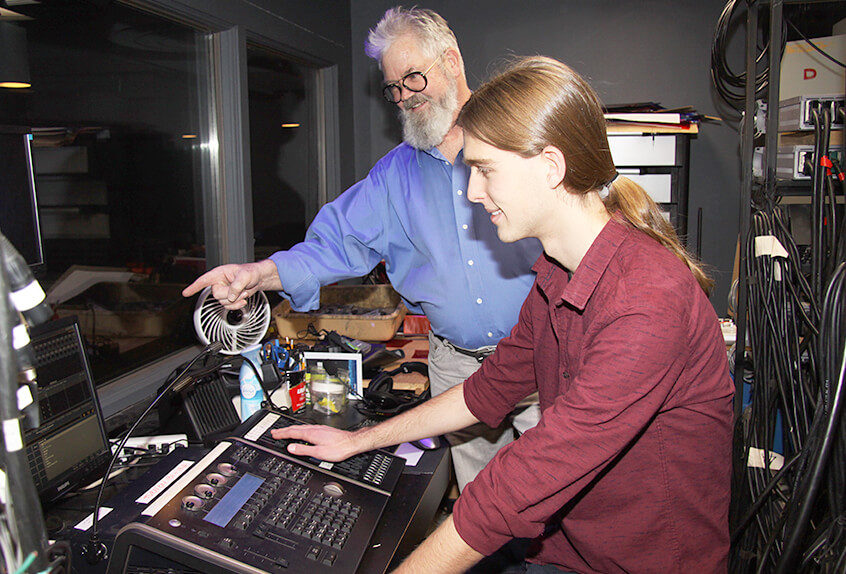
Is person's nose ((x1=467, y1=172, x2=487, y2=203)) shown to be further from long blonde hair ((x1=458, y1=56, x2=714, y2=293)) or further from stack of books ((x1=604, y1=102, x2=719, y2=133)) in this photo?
stack of books ((x1=604, y1=102, x2=719, y2=133))

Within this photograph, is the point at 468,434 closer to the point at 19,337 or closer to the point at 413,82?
the point at 413,82

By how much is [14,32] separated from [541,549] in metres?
1.76

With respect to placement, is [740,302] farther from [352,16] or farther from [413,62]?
[352,16]

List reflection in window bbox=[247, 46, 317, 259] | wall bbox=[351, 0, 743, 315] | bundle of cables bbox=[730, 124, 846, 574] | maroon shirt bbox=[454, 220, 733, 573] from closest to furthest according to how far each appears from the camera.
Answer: maroon shirt bbox=[454, 220, 733, 573] → bundle of cables bbox=[730, 124, 846, 574] → reflection in window bbox=[247, 46, 317, 259] → wall bbox=[351, 0, 743, 315]

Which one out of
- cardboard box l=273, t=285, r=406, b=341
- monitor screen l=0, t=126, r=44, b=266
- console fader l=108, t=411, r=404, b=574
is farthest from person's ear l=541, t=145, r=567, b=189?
cardboard box l=273, t=285, r=406, b=341

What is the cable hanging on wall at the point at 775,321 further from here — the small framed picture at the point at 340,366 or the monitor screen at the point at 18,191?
the monitor screen at the point at 18,191

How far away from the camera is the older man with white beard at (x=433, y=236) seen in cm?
192

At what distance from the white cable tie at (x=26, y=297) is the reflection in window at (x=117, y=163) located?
1229 millimetres

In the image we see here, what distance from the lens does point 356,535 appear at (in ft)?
3.51

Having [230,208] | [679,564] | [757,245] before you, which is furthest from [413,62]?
[679,564]

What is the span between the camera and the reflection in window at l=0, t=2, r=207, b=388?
5.77 feet

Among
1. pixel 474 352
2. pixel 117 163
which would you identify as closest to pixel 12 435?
pixel 474 352

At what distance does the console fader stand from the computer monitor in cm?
29

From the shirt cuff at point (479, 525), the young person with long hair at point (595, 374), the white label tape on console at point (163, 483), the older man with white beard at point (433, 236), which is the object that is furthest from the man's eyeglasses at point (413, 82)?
the shirt cuff at point (479, 525)
